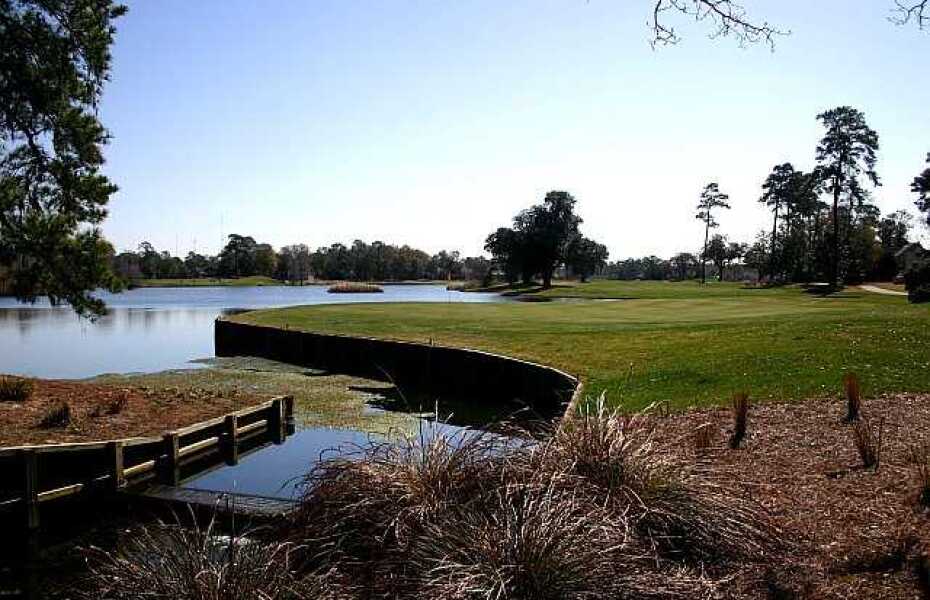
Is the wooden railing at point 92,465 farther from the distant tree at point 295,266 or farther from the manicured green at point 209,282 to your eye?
the distant tree at point 295,266

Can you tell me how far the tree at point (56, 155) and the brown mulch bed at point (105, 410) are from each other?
6.76 feet

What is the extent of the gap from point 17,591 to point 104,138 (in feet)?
39.6

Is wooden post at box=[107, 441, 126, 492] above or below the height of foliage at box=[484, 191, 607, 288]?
below

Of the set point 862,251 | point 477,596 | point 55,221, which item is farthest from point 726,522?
point 862,251

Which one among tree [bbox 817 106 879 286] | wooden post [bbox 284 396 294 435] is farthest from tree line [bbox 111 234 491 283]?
wooden post [bbox 284 396 294 435]

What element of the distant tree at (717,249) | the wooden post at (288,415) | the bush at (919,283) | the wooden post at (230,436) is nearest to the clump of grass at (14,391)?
the wooden post at (230,436)

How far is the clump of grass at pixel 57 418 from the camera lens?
14.4 meters

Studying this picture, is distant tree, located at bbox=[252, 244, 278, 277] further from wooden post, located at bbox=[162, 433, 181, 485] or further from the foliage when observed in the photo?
wooden post, located at bbox=[162, 433, 181, 485]

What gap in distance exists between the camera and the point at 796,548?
218 inches

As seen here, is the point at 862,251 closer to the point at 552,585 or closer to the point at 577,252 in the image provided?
the point at 577,252

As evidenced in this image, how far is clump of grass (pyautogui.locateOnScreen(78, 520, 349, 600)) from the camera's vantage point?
4.21m

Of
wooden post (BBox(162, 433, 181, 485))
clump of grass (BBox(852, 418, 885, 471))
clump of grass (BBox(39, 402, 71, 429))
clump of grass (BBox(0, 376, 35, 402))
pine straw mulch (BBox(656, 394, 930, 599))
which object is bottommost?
wooden post (BBox(162, 433, 181, 485))

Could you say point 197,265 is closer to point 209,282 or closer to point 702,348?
point 209,282

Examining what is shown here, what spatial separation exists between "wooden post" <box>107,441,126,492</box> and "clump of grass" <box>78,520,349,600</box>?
28.2 ft
